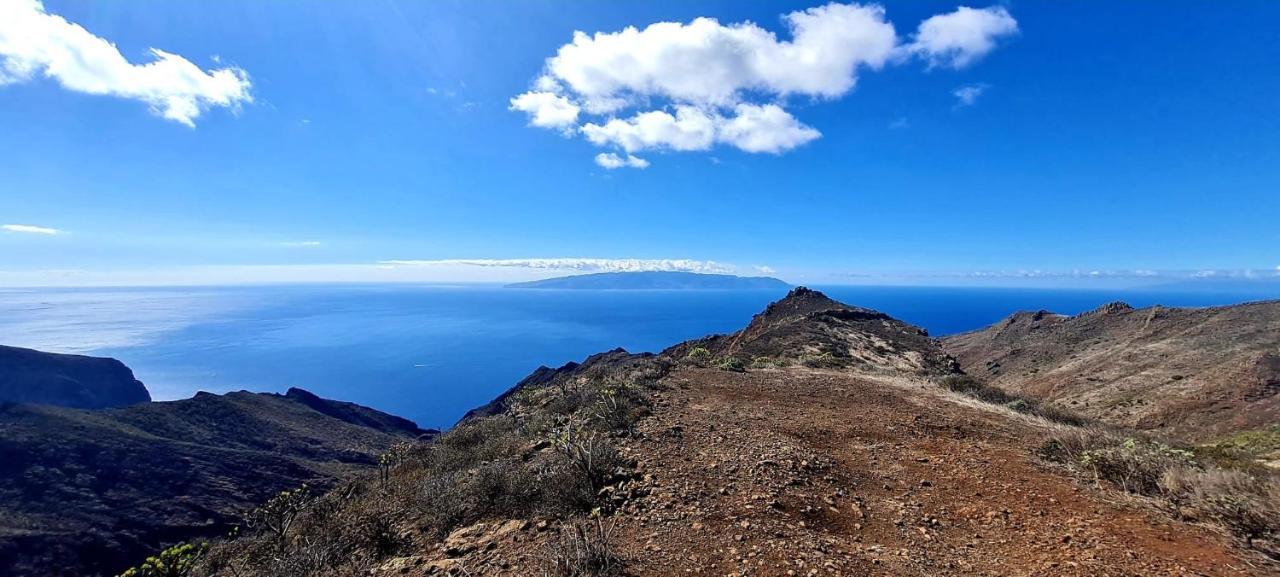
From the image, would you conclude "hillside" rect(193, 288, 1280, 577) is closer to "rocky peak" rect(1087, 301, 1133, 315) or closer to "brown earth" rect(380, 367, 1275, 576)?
"brown earth" rect(380, 367, 1275, 576)

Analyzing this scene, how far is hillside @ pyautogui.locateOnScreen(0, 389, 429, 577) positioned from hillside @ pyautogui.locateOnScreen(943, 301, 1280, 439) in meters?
55.0

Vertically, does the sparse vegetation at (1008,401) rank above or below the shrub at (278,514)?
above

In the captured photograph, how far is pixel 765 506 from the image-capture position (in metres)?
6.35

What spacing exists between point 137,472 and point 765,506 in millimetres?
54817

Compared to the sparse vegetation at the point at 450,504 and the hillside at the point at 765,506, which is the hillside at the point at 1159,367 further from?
the sparse vegetation at the point at 450,504

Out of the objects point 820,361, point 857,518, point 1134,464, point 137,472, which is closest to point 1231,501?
point 1134,464

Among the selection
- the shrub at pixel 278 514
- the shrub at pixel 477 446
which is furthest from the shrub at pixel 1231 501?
the shrub at pixel 278 514

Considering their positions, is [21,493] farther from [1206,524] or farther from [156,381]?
[156,381]

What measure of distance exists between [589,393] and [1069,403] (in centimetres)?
3154

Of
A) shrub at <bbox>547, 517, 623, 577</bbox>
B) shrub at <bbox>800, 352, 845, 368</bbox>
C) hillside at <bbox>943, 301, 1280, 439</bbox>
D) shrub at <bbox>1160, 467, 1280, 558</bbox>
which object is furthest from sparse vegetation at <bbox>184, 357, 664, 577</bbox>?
hillside at <bbox>943, 301, 1280, 439</bbox>

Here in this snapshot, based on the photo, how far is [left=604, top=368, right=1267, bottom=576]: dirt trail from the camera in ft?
16.9

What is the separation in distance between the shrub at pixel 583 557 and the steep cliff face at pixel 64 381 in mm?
122880

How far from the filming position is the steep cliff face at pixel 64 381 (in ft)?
280

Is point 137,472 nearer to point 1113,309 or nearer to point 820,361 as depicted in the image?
point 820,361
